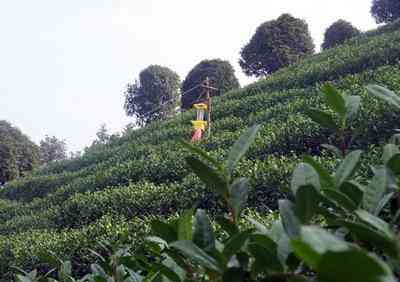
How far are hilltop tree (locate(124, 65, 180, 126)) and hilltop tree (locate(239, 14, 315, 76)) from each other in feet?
22.1

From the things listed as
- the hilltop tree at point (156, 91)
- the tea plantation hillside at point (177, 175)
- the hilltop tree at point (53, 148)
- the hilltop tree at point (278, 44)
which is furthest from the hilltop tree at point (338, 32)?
the hilltop tree at point (53, 148)

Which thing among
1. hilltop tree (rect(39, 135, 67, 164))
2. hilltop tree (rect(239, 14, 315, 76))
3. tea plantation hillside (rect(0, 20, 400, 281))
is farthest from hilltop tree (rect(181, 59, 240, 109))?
hilltop tree (rect(39, 135, 67, 164))

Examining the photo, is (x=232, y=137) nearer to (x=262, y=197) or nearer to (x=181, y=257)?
(x=262, y=197)

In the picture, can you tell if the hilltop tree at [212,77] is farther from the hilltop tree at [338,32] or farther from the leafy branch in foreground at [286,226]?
the leafy branch in foreground at [286,226]

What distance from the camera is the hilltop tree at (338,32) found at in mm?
27125

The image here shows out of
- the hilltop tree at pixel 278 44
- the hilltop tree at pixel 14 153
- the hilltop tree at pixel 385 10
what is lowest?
the hilltop tree at pixel 14 153

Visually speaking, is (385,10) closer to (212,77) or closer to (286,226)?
(212,77)

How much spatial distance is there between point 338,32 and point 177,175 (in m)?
20.7

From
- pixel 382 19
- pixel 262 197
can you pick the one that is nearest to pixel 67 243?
pixel 262 197

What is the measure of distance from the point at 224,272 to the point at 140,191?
730 cm

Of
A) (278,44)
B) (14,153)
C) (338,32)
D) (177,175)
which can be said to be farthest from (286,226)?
(338,32)

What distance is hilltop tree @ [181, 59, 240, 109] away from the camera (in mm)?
25500

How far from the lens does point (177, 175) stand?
8.96 m

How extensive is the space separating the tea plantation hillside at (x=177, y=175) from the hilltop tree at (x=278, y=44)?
Result: 482 inches
